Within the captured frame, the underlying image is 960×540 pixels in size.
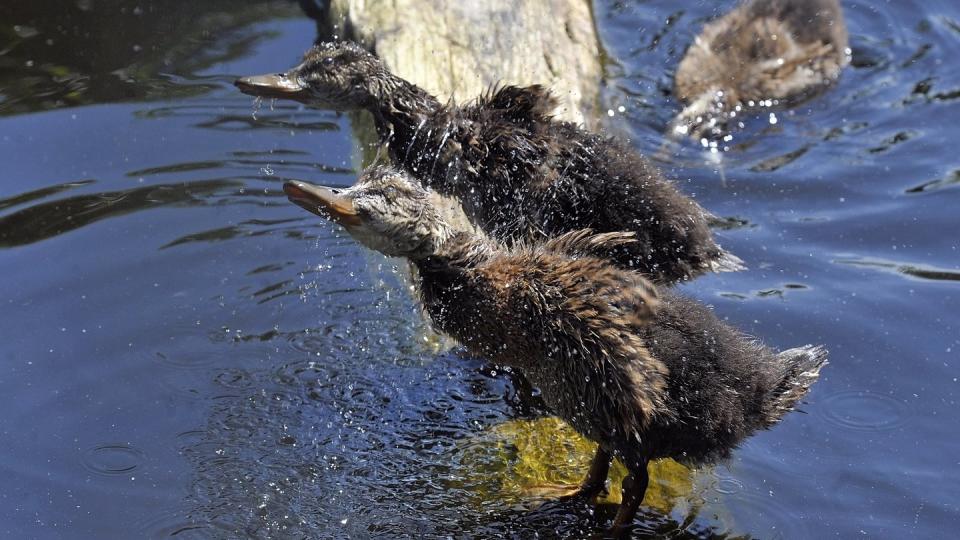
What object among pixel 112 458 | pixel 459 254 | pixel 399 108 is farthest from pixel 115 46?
pixel 459 254

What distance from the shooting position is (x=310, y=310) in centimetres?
675

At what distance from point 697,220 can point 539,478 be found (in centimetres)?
156

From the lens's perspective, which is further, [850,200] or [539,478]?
[850,200]

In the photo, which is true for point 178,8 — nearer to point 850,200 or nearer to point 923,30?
point 850,200

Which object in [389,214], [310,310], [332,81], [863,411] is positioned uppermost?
[332,81]

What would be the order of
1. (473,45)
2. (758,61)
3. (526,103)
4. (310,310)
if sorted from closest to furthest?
(526,103)
(310,310)
(473,45)
(758,61)

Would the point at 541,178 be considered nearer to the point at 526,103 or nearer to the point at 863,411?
the point at 526,103

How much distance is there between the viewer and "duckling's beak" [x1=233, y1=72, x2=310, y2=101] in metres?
6.85

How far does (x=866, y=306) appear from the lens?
691cm

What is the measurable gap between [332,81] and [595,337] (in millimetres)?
2753

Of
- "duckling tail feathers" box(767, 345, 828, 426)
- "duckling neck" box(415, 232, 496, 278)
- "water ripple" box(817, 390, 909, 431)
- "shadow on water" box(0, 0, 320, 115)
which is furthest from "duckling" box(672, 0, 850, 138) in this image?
"duckling neck" box(415, 232, 496, 278)

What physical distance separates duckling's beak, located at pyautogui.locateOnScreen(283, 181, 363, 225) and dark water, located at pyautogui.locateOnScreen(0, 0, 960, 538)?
1248mm

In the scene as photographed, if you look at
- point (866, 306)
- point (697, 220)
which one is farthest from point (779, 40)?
point (697, 220)

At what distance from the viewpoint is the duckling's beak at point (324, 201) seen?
16.5 feet
